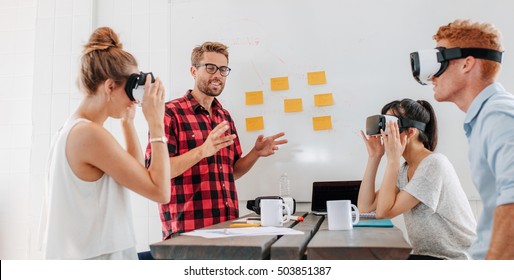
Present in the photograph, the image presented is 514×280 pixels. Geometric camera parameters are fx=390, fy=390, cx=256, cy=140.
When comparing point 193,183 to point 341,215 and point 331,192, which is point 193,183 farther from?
point 341,215

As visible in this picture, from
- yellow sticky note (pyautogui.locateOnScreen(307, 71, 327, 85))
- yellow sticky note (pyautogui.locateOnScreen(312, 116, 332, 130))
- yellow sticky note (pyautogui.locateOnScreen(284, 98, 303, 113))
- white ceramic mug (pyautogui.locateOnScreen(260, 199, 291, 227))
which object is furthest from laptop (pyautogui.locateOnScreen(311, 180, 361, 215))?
white ceramic mug (pyautogui.locateOnScreen(260, 199, 291, 227))

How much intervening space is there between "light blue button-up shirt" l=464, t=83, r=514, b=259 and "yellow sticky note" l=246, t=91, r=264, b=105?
3.67 feet

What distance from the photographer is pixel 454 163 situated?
1.73m

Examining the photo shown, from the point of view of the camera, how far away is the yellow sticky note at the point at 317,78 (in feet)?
6.14

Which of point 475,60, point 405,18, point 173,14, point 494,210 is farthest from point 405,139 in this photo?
point 173,14

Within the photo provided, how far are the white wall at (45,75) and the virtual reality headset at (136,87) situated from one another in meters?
0.97

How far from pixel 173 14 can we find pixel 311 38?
74 centimetres

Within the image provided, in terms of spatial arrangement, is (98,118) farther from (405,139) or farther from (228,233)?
(405,139)

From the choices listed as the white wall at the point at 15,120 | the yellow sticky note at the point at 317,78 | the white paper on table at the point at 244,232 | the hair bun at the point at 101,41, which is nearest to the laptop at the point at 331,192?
the yellow sticky note at the point at 317,78

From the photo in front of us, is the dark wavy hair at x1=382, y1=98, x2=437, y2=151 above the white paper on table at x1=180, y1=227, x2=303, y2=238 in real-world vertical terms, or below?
above

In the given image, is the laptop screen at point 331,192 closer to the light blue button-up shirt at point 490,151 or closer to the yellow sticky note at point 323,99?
the yellow sticky note at point 323,99

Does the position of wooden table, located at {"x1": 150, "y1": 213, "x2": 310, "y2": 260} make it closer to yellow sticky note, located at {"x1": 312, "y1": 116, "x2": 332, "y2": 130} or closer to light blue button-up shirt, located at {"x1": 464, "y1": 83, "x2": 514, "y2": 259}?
light blue button-up shirt, located at {"x1": 464, "y1": 83, "x2": 514, "y2": 259}

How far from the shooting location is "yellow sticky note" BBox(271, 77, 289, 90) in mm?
1905

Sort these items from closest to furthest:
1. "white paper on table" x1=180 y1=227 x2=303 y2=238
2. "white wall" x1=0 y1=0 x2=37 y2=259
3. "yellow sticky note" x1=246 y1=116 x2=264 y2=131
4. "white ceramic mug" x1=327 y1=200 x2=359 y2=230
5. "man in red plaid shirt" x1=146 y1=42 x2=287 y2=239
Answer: "white paper on table" x1=180 y1=227 x2=303 y2=238, "white ceramic mug" x1=327 y1=200 x2=359 y2=230, "man in red plaid shirt" x1=146 y1=42 x2=287 y2=239, "white wall" x1=0 y1=0 x2=37 y2=259, "yellow sticky note" x1=246 y1=116 x2=264 y2=131
